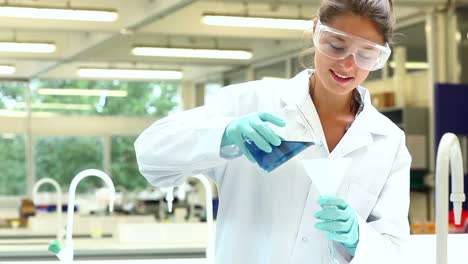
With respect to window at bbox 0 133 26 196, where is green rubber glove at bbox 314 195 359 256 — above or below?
above

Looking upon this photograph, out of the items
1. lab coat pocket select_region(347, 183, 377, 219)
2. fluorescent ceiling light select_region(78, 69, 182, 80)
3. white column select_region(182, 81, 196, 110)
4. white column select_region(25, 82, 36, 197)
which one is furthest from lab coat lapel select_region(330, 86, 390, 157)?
white column select_region(182, 81, 196, 110)

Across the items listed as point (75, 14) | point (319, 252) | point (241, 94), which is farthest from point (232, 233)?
point (75, 14)

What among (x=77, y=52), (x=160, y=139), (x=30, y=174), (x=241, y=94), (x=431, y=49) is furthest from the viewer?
(x=30, y=174)

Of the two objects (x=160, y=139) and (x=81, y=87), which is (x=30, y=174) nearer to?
(x=81, y=87)

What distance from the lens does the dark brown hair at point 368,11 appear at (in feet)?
6.73

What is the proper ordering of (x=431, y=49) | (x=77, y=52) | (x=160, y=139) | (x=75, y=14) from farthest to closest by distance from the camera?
(x=77, y=52), (x=431, y=49), (x=75, y=14), (x=160, y=139)

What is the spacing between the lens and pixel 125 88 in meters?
18.4

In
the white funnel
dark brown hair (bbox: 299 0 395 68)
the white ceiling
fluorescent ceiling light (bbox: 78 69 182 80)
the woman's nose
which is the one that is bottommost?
the white funnel

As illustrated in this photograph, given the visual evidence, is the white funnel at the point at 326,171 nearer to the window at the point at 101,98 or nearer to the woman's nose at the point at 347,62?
the woman's nose at the point at 347,62

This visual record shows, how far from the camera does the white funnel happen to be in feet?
6.12

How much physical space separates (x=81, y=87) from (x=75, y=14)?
8971 millimetres

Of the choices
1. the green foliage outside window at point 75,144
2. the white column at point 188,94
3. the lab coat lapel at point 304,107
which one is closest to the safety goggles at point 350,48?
the lab coat lapel at point 304,107

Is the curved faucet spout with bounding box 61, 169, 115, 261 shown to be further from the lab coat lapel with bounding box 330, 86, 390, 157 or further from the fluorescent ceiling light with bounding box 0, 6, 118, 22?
the fluorescent ceiling light with bounding box 0, 6, 118, 22

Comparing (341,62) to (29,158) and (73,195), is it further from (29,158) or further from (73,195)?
(29,158)
